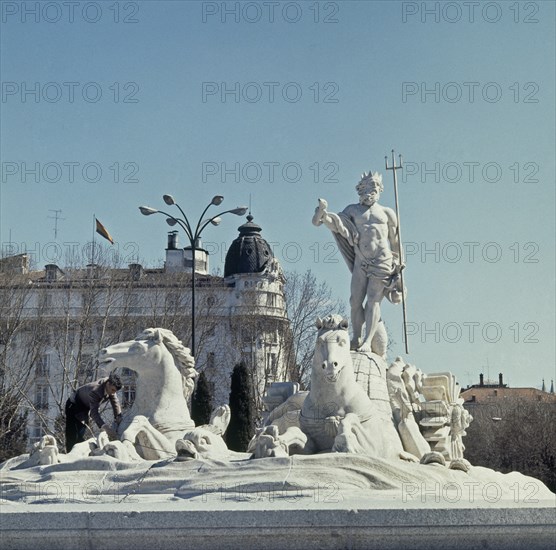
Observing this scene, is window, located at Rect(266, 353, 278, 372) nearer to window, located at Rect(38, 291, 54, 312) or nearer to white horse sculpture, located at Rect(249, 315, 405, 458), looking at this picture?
window, located at Rect(38, 291, 54, 312)

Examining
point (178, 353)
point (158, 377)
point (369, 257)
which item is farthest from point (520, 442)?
point (158, 377)

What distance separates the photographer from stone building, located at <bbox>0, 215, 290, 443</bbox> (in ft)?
111

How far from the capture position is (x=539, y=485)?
11961 millimetres

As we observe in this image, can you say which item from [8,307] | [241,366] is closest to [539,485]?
[241,366]

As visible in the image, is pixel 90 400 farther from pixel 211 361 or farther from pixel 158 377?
pixel 211 361

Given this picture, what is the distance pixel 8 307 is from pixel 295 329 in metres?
10.1

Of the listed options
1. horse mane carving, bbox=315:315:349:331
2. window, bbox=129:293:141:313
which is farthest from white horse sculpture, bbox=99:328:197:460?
window, bbox=129:293:141:313

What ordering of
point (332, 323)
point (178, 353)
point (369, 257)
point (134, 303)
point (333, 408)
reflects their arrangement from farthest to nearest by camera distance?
point (134, 303) → point (369, 257) → point (178, 353) → point (332, 323) → point (333, 408)

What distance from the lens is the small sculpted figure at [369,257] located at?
607 inches

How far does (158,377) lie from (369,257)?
155 inches

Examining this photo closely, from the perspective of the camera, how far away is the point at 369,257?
15.6 metres

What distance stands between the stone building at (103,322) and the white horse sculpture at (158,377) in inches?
639

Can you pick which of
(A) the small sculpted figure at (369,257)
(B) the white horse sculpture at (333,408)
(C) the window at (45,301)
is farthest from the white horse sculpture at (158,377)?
(C) the window at (45,301)

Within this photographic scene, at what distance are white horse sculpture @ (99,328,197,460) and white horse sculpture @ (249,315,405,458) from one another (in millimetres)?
1687
